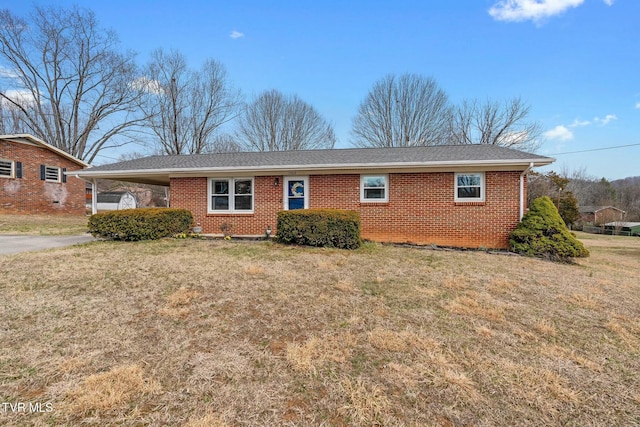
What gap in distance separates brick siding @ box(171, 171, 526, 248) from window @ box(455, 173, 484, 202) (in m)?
0.15

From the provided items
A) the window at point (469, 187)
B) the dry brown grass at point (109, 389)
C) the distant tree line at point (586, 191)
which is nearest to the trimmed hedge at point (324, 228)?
the window at point (469, 187)

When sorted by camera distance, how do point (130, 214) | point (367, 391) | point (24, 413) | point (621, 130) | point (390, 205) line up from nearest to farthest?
point (24, 413), point (367, 391), point (130, 214), point (390, 205), point (621, 130)

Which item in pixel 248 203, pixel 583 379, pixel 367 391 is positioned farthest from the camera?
pixel 248 203

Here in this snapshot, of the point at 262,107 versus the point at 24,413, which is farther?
the point at 262,107

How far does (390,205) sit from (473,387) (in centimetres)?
745

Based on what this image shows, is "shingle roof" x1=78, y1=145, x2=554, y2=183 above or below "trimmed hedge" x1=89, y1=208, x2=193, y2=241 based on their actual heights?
above

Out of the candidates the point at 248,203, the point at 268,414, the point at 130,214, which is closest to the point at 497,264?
the point at 268,414

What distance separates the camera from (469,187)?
362 inches

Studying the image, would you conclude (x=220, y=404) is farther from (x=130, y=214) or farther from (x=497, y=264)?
(x=130, y=214)

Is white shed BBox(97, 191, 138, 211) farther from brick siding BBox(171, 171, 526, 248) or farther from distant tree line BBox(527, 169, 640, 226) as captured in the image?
distant tree line BBox(527, 169, 640, 226)

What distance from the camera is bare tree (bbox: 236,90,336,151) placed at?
2673 centimetres

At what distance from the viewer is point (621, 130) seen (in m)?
20.8

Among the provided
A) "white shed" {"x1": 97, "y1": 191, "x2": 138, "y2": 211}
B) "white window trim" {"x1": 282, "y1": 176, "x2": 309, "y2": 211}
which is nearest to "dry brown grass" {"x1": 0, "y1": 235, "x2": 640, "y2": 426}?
"white window trim" {"x1": 282, "y1": 176, "x2": 309, "y2": 211}

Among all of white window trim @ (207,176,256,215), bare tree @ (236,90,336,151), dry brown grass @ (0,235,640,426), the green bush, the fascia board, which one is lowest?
dry brown grass @ (0,235,640,426)
